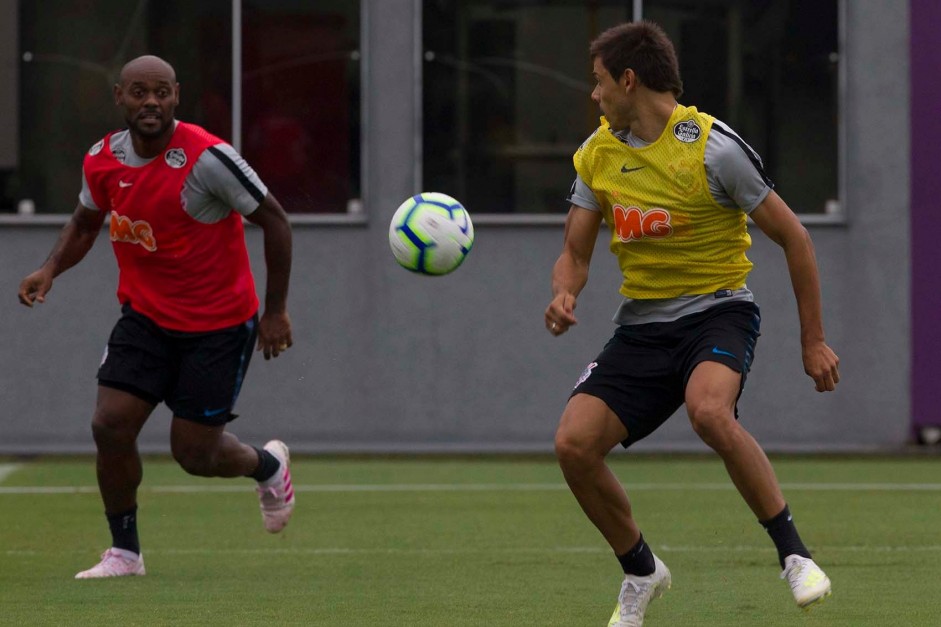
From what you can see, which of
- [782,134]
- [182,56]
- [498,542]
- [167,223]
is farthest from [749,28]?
[167,223]

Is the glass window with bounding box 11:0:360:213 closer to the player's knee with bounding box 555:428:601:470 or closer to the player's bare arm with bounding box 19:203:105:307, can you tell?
the player's bare arm with bounding box 19:203:105:307

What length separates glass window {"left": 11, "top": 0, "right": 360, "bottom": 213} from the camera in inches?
621

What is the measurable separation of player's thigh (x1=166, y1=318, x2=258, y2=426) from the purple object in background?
9.16 metres

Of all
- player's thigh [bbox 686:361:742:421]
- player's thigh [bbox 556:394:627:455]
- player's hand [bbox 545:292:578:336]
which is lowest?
player's thigh [bbox 556:394:627:455]

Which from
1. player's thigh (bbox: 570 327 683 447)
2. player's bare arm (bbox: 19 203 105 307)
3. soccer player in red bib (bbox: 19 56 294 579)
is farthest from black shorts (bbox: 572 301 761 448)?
player's bare arm (bbox: 19 203 105 307)

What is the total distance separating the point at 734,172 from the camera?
6.07m

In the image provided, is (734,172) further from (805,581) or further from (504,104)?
(504,104)

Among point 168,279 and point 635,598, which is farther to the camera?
point 168,279

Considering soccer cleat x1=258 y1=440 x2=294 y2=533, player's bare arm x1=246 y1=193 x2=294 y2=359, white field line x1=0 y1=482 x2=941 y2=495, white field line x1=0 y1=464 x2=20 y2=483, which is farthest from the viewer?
white field line x1=0 y1=464 x2=20 y2=483

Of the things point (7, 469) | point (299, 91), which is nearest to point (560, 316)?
point (7, 469)

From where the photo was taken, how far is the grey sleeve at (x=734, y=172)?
19.9 ft

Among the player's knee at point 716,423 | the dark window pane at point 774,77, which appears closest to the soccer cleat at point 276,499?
the player's knee at point 716,423

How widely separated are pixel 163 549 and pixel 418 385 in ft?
22.6

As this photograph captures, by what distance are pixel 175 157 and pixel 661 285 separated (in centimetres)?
233
